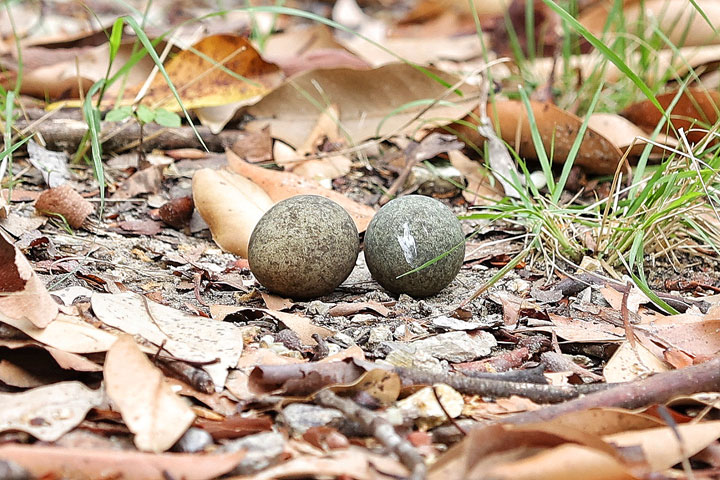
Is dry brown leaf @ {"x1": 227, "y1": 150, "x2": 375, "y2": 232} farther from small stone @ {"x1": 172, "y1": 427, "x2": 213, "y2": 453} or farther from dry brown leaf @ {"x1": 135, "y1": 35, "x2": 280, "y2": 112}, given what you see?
small stone @ {"x1": 172, "y1": 427, "x2": 213, "y2": 453}

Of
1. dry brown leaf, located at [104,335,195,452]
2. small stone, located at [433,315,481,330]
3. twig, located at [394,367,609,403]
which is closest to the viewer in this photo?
dry brown leaf, located at [104,335,195,452]

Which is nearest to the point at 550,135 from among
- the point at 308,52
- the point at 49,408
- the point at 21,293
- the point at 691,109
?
the point at 691,109

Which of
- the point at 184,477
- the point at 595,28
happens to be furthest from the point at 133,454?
the point at 595,28

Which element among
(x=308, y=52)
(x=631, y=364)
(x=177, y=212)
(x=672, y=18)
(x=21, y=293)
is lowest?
(x=177, y=212)

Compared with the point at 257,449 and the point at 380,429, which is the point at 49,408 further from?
the point at 380,429

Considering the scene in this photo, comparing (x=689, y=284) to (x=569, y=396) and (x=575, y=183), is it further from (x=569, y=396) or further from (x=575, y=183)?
(x=569, y=396)

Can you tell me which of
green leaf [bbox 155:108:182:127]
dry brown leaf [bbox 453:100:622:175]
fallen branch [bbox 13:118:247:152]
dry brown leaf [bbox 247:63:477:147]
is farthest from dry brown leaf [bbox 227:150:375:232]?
dry brown leaf [bbox 453:100:622:175]
